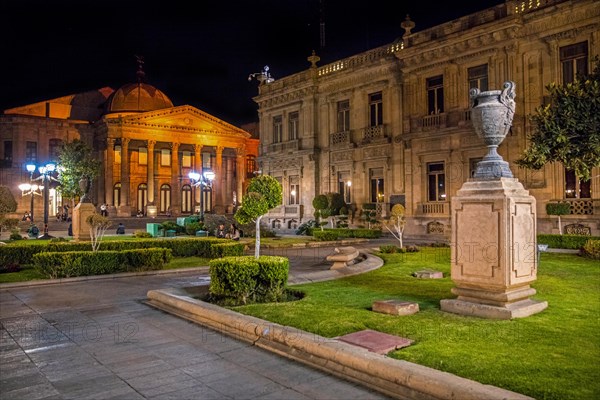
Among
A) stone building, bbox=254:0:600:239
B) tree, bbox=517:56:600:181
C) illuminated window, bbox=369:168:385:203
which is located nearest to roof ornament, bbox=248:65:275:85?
stone building, bbox=254:0:600:239

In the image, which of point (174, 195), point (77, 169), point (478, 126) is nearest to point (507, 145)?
point (478, 126)

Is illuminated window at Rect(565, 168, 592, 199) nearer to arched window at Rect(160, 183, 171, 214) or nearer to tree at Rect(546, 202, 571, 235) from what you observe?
tree at Rect(546, 202, 571, 235)

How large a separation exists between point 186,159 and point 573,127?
54393 millimetres

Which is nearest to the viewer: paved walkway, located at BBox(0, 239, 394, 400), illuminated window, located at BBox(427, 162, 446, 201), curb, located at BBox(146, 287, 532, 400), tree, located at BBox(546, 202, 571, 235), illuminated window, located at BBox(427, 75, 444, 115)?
curb, located at BBox(146, 287, 532, 400)

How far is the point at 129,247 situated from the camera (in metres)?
17.2

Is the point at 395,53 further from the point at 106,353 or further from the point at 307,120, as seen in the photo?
the point at 106,353

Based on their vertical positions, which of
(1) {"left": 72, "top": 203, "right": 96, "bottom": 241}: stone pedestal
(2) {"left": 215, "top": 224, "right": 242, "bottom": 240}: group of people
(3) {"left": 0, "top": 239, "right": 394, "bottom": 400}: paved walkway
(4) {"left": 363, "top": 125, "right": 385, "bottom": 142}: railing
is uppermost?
(4) {"left": 363, "top": 125, "right": 385, "bottom": 142}: railing

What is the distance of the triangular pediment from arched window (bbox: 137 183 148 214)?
783cm

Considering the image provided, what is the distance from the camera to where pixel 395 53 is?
30.2 metres

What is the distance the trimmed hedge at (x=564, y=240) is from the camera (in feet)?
57.3

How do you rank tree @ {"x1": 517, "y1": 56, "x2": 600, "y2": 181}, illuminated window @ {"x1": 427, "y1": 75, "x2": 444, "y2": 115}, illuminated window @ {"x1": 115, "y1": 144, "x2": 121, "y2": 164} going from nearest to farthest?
tree @ {"x1": 517, "y1": 56, "x2": 600, "y2": 181}, illuminated window @ {"x1": 427, "y1": 75, "x2": 444, "y2": 115}, illuminated window @ {"x1": 115, "y1": 144, "x2": 121, "y2": 164}

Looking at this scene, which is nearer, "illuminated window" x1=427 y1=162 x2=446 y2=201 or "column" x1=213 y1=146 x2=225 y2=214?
"illuminated window" x1=427 y1=162 x2=446 y2=201

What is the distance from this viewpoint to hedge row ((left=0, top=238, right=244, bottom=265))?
50.6 ft

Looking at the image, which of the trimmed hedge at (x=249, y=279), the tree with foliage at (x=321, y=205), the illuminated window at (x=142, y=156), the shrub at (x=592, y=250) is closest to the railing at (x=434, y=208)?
the tree with foliage at (x=321, y=205)
